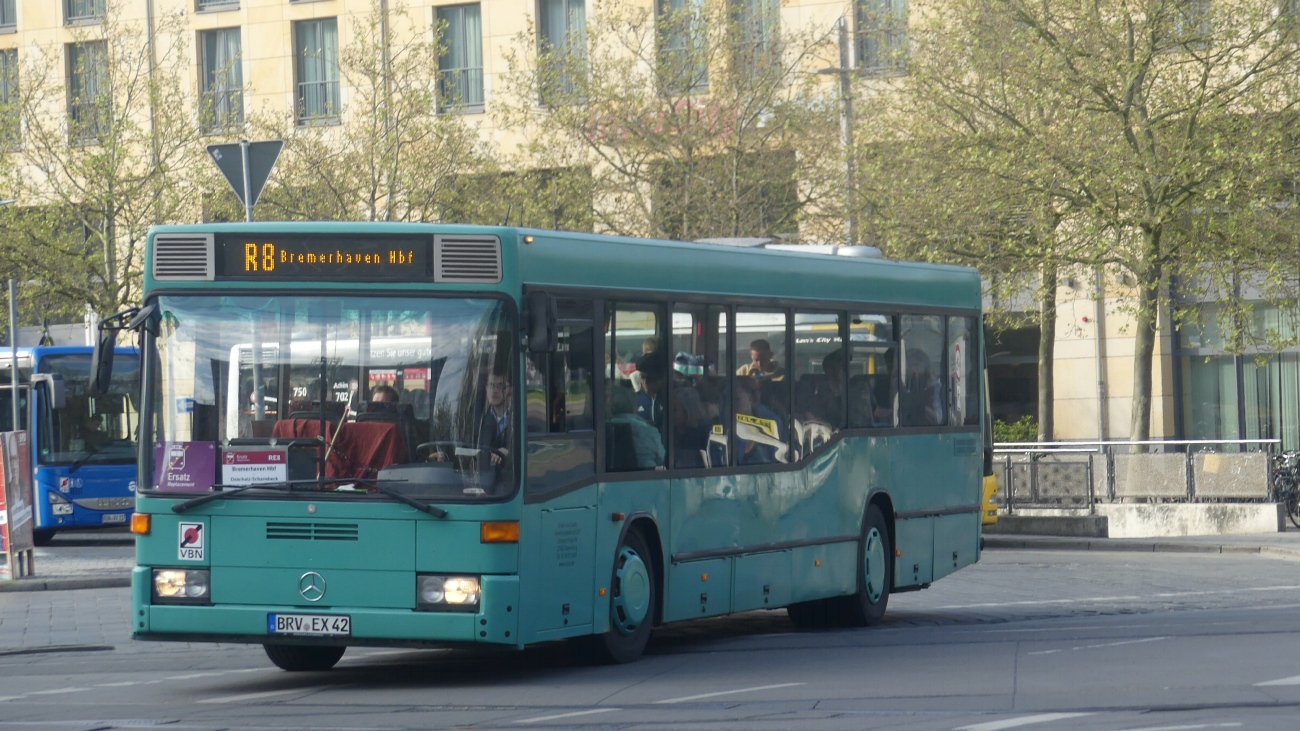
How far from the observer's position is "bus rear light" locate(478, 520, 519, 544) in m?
10.6

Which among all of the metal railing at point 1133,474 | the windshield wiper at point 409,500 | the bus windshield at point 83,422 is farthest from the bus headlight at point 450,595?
the bus windshield at point 83,422

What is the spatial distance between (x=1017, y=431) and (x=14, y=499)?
2357 cm

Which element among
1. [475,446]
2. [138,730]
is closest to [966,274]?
[475,446]

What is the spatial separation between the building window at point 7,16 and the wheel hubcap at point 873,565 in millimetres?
38511

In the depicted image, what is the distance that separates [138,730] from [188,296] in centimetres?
264

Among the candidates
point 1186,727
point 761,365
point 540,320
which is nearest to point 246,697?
point 540,320

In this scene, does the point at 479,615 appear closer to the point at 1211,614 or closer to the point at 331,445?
the point at 331,445

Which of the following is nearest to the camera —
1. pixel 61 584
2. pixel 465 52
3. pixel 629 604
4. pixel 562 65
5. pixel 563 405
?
pixel 563 405

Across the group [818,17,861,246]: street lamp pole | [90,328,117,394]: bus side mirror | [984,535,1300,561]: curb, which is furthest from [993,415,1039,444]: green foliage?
[90,328,117,394]: bus side mirror

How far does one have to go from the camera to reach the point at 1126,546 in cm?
2531

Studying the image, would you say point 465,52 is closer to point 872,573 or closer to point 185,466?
point 872,573

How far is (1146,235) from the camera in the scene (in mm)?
28344

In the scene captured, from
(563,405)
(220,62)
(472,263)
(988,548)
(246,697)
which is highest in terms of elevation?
(220,62)

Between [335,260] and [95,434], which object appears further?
[95,434]
